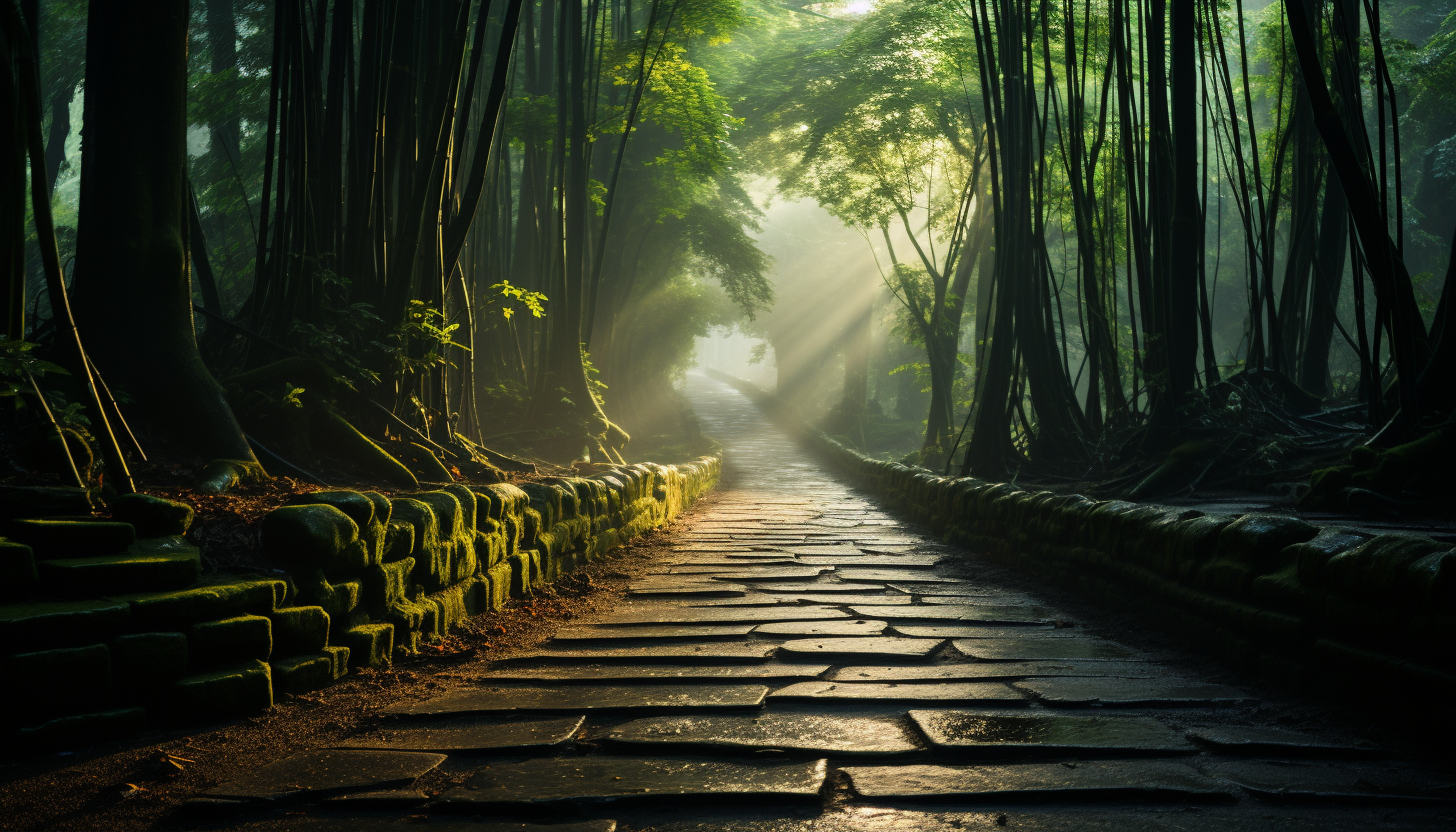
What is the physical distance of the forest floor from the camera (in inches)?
60.3

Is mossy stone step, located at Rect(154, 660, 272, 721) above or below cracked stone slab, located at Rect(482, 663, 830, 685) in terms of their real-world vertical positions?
above

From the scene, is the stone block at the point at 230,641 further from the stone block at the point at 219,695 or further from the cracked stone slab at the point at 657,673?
the cracked stone slab at the point at 657,673

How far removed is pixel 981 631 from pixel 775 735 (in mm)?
1321

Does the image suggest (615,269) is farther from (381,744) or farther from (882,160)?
(381,744)

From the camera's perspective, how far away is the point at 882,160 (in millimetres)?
13914

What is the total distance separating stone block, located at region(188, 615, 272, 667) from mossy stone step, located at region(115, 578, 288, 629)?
22mm

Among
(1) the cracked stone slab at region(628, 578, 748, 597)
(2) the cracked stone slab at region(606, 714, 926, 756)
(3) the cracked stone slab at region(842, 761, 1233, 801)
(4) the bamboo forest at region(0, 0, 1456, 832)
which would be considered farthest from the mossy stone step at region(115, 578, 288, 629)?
(1) the cracked stone slab at region(628, 578, 748, 597)

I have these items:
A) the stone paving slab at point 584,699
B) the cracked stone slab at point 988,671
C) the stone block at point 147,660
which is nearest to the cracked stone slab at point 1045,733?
the cracked stone slab at point 988,671

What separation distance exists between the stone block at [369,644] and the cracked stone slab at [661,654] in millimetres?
320

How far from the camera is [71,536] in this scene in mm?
1846

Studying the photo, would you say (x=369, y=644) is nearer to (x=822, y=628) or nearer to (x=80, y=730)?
(x=80, y=730)

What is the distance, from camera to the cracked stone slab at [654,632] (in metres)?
2.87

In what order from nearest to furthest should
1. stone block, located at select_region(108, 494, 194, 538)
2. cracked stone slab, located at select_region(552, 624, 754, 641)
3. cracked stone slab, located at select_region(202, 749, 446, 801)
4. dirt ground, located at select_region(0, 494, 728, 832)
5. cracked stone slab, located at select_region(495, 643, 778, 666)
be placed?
dirt ground, located at select_region(0, 494, 728, 832)
cracked stone slab, located at select_region(202, 749, 446, 801)
stone block, located at select_region(108, 494, 194, 538)
cracked stone slab, located at select_region(495, 643, 778, 666)
cracked stone slab, located at select_region(552, 624, 754, 641)

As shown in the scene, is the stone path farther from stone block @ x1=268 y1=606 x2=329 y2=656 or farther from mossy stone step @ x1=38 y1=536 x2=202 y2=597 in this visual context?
mossy stone step @ x1=38 y1=536 x2=202 y2=597
